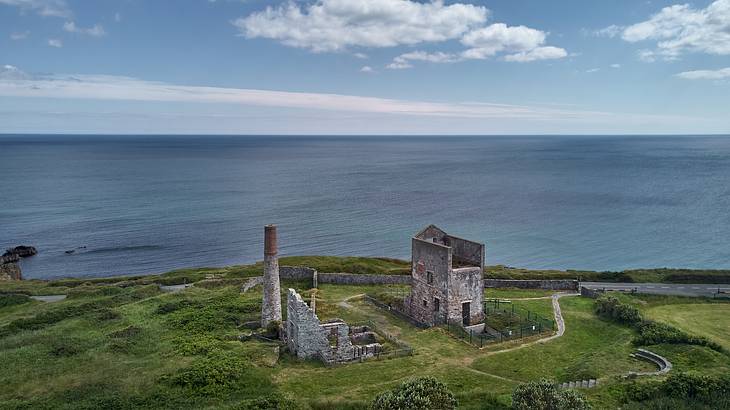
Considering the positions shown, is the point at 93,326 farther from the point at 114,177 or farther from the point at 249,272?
the point at 114,177

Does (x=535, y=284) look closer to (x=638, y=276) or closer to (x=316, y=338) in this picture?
(x=638, y=276)

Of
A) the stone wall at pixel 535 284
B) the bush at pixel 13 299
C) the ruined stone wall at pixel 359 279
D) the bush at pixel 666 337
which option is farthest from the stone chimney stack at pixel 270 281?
the bush at pixel 13 299

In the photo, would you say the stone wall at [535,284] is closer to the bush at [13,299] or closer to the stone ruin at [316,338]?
the stone ruin at [316,338]

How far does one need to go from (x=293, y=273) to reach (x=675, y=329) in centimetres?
3151

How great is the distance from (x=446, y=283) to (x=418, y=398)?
47.3 ft

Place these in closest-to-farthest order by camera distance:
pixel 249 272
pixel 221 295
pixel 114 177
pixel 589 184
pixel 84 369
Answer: pixel 84 369 < pixel 221 295 < pixel 249 272 < pixel 589 184 < pixel 114 177

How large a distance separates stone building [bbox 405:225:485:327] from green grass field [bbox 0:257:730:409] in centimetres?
194

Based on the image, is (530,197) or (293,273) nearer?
(293,273)

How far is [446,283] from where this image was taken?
34.3 metres

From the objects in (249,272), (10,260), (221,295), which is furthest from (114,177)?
(221,295)

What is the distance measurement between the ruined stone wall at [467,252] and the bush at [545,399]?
14.7 m

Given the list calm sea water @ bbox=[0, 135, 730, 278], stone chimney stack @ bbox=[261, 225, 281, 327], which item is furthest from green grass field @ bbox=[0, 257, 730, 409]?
calm sea water @ bbox=[0, 135, 730, 278]

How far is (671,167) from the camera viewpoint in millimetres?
182625

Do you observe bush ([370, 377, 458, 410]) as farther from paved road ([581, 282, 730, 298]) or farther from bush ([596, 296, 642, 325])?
paved road ([581, 282, 730, 298])
